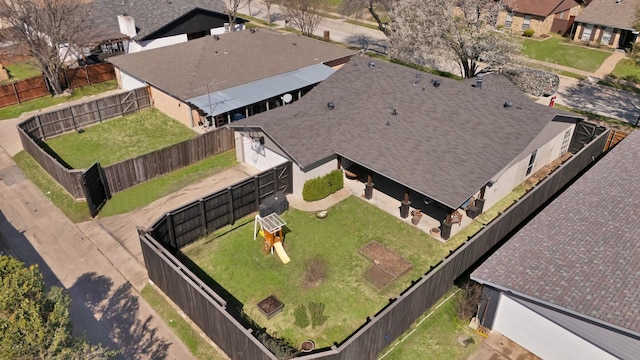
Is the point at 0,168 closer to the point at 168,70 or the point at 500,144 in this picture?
the point at 168,70

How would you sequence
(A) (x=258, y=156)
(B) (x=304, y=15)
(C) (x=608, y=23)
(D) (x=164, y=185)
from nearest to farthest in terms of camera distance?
(D) (x=164, y=185) → (A) (x=258, y=156) → (C) (x=608, y=23) → (B) (x=304, y=15)

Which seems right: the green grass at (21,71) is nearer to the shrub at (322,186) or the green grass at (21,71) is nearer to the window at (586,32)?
the shrub at (322,186)

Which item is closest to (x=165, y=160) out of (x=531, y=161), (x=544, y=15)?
(x=531, y=161)

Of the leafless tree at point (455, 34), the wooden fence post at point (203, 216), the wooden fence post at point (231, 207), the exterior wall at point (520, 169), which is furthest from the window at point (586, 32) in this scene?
the wooden fence post at point (203, 216)

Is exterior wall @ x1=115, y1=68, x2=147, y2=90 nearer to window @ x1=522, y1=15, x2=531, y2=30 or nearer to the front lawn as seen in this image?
the front lawn

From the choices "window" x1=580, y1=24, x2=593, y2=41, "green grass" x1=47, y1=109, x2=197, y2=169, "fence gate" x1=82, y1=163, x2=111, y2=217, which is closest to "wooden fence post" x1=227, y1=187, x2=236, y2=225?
"fence gate" x1=82, y1=163, x2=111, y2=217

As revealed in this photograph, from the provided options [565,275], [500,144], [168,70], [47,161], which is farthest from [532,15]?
[47,161]

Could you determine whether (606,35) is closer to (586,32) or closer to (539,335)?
(586,32)
